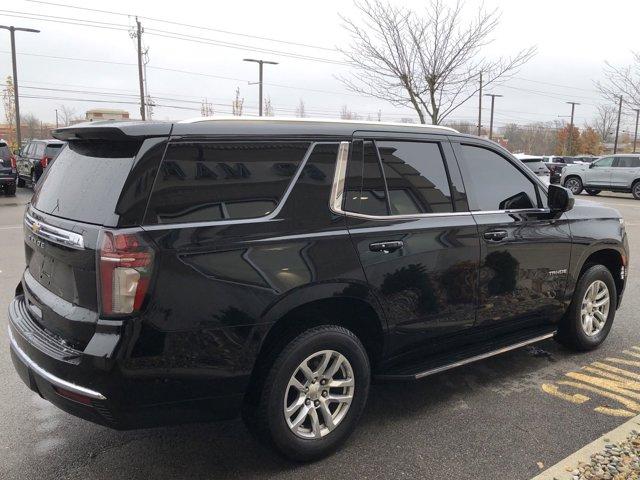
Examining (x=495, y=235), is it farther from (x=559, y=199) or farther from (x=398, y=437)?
(x=398, y=437)

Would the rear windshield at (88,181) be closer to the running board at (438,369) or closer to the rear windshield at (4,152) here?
the running board at (438,369)

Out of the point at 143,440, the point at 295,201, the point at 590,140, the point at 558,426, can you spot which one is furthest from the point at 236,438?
the point at 590,140

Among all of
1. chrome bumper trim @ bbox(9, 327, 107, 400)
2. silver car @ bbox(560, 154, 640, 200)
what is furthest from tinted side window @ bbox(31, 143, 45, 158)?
silver car @ bbox(560, 154, 640, 200)

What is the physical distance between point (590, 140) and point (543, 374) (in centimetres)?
8006

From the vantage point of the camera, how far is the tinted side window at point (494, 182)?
383 centimetres

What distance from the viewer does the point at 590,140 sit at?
7500 cm

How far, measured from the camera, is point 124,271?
96.1 inches

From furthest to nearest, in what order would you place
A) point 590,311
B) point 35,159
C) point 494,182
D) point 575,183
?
point 575,183, point 35,159, point 590,311, point 494,182

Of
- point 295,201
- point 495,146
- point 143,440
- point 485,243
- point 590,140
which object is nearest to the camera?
point 295,201

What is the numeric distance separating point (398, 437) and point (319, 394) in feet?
2.15

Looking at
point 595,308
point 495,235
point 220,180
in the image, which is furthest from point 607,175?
point 220,180

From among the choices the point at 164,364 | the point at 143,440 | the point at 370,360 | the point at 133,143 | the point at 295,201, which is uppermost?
the point at 133,143

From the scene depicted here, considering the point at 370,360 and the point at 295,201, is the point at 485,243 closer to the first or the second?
the point at 370,360

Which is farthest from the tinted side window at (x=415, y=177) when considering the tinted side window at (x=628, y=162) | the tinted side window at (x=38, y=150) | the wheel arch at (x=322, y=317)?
the tinted side window at (x=628, y=162)
